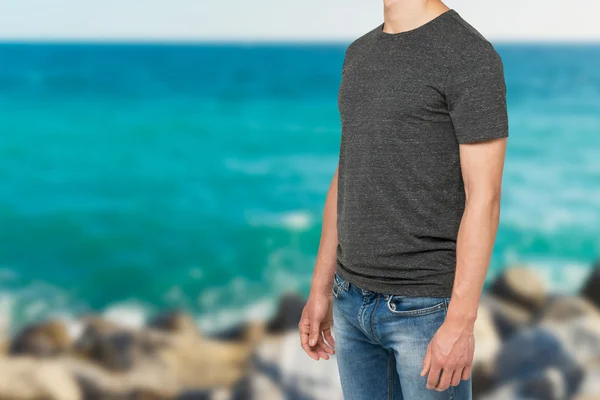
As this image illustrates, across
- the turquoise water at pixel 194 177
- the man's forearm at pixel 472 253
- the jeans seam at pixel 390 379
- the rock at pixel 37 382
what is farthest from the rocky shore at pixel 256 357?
the man's forearm at pixel 472 253

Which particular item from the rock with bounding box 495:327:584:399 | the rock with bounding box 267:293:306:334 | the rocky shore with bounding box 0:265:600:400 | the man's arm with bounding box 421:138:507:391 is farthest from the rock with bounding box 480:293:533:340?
the man's arm with bounding box 421:138:507:391

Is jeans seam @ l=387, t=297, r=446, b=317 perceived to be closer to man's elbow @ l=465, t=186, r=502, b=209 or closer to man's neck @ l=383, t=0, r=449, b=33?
man's elbow @ l=465, t=186, r=502, b=209

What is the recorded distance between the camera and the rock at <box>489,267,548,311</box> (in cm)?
383

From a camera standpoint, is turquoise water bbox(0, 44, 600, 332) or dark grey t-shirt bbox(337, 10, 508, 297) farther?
turquoise water bbox(0, 44, 600, 332)

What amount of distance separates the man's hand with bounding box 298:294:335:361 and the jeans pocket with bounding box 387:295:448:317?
0.24 metres

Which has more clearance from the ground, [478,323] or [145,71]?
[145,71]

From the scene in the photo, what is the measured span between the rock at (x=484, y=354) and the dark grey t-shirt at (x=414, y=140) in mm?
2329

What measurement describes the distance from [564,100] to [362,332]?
500 centimetres

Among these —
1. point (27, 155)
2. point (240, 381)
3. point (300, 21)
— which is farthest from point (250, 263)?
point (300, 21)

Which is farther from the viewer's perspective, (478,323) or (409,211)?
(478,323)

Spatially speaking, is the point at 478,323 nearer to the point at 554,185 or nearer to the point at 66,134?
the point at 554,185

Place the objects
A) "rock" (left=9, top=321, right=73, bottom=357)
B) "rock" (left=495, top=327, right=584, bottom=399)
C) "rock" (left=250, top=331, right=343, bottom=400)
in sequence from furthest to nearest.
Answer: "rock" (left=9, top=321, right=73, bottom=357), "rock" (left=495, top=327, right=584, bottom=399), "rock" (left=250, top=331, right=343, bottom=400)

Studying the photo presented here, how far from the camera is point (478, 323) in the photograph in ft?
11.5

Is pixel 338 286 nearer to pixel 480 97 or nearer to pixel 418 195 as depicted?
pixel 418 195
